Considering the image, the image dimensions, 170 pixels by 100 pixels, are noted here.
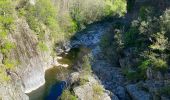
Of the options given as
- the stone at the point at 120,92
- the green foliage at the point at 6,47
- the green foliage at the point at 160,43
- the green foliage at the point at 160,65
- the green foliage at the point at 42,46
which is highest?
the green foliage at the point at 160,43

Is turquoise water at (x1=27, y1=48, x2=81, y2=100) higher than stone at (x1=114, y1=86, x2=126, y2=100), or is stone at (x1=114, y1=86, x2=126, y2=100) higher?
stone at (x1=114, y1=86, x2=126, y2=100)

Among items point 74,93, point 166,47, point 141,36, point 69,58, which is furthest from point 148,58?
point 69,58

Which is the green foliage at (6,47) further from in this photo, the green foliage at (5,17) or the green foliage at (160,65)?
the green foliage at (160,65)

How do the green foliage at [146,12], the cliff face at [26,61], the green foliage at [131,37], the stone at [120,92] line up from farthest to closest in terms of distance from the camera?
the green foliage at [146,12] < the green foliage at [131,37] < the cliff face at [26,61] < the stone at [120,92]

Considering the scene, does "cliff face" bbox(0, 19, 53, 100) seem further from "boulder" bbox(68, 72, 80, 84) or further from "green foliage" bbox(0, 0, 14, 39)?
"boulder" bbox(68, 72, 80, 84)

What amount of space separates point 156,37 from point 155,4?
16.0 meters

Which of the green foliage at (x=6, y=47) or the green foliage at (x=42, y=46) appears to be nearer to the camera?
the green foliage at (x=6, y=47)

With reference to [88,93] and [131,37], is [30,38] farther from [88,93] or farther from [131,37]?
[88,93]

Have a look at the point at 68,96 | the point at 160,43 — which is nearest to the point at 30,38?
the point at 68,96

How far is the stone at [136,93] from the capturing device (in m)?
55.7

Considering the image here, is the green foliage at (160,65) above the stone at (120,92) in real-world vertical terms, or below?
above

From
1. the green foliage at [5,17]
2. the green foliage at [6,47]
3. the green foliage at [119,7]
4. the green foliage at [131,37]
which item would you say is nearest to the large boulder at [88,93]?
the green foliage at [131,37]

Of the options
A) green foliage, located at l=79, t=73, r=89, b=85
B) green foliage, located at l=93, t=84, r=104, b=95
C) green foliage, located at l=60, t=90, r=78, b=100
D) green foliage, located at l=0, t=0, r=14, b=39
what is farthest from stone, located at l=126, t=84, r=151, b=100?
green foliage, located at l=0, t=0, r=14, b=39

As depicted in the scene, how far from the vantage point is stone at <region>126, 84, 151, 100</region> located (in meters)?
55.7
